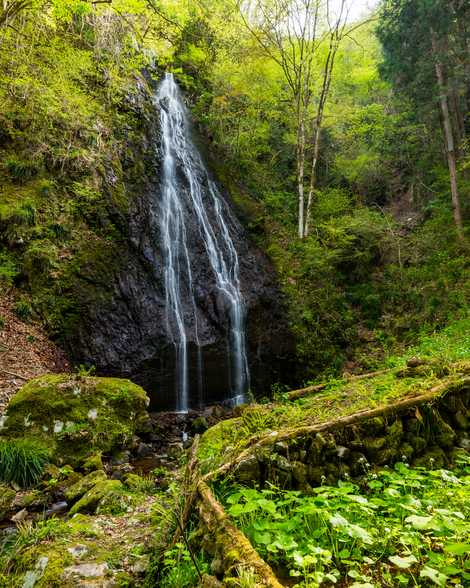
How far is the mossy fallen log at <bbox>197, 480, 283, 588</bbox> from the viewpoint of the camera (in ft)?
5.85

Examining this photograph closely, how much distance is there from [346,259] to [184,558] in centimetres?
1349

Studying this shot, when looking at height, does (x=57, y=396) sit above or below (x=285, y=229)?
below

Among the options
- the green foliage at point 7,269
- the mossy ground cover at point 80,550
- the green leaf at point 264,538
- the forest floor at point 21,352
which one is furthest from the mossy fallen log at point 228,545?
the green foliage at point 7,269

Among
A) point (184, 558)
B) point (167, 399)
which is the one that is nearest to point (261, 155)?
point (167, 399)

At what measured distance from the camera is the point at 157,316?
10047 mm

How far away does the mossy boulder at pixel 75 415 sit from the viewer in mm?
5852

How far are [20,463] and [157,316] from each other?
5160mm

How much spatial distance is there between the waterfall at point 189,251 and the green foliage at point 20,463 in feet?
14.3

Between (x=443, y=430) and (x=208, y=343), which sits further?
(x=208, y=343)

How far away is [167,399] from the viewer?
9469 mm

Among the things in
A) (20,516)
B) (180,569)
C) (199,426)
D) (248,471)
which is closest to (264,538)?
(180,569)

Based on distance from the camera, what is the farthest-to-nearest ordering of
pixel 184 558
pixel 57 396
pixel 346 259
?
1. pixel 346 259
2. pixel 57 396
3. pixel 184 558

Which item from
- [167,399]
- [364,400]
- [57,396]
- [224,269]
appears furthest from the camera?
[224,269]

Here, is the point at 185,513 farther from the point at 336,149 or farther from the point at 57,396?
the point at 336,149
